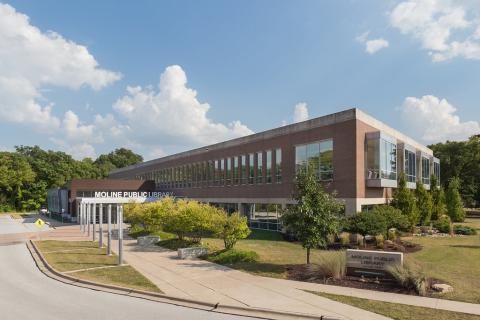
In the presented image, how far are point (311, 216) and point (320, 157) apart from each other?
50.9 ft

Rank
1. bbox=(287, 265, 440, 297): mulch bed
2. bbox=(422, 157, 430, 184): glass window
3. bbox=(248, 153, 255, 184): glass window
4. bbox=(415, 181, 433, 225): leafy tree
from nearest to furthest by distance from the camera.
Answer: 1. bbox=(287, 265, 440, 297): mulch bed
2. bbox=(415, 181, 433, 225): leafy tree
3. bbox=(248, 153, 255, 184): glass window
4. bbox=(422, 157, 430, 184): glass window

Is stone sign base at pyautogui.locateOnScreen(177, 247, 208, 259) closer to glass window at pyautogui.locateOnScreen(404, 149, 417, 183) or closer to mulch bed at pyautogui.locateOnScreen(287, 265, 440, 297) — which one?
mulch bed at pyautogui.locateOnScreen(287, 265, 440, 297)

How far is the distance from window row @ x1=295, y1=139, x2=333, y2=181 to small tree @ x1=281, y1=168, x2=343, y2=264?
12030 mm

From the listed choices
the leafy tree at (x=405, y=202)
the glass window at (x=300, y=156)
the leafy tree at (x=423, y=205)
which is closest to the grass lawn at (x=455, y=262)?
the leafy tree at (x=405, y=202)

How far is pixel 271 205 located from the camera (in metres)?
37.5

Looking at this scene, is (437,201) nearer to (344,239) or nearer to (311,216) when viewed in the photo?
(344,239)

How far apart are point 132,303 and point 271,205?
26083 mm

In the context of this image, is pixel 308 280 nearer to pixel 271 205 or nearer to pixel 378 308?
pixel 378 308

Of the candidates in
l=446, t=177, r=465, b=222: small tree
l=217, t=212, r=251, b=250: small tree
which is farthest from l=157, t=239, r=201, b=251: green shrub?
l=446, t=177, r=465, b=222: small tree

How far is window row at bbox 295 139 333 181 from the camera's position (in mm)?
30672

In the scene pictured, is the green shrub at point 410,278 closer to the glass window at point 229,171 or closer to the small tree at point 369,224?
the small tree at point 369,224

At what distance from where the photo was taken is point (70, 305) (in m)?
11.9

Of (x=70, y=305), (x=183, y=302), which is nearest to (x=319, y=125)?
(x=183, y=302)

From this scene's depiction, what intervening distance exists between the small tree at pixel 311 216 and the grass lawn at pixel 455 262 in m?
3.49
